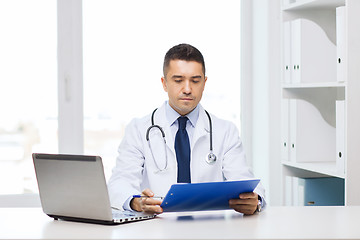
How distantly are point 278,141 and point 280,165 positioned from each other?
15 centimetres

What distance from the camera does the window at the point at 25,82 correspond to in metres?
3.30

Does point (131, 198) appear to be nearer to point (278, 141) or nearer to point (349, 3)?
point (349, 3)

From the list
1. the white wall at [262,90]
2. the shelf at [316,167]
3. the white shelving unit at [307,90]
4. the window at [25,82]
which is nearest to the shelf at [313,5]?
the white shelving unit at [307,90]

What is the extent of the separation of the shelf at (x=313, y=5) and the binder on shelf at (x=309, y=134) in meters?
0.48

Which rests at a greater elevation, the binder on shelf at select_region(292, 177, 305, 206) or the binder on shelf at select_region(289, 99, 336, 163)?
the binder on shelf at select_region(289, 99, 336, 163)

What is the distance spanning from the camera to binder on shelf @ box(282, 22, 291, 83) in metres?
2.91

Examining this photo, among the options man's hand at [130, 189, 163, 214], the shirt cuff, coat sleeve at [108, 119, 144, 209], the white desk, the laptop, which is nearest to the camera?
the white desk

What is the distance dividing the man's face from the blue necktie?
0.10m

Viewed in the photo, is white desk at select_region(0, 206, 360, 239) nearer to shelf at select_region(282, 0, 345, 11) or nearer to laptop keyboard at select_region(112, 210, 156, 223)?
laptop keyboard at select_region(112, 210, 156, 223)

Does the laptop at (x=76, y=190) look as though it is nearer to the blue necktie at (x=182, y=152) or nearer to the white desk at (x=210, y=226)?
the white desk at (x=210, y=226)

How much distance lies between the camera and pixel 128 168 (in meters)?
2.22

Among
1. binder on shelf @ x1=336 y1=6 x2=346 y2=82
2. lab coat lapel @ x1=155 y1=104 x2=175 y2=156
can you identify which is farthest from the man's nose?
binder on shelf @ x1=336 y1=6 x2=346 y2=82

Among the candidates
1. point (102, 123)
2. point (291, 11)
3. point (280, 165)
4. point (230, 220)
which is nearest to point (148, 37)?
point (102, 123)

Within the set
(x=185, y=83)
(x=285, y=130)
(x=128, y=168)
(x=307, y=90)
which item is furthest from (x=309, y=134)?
(x=128, y=168)
